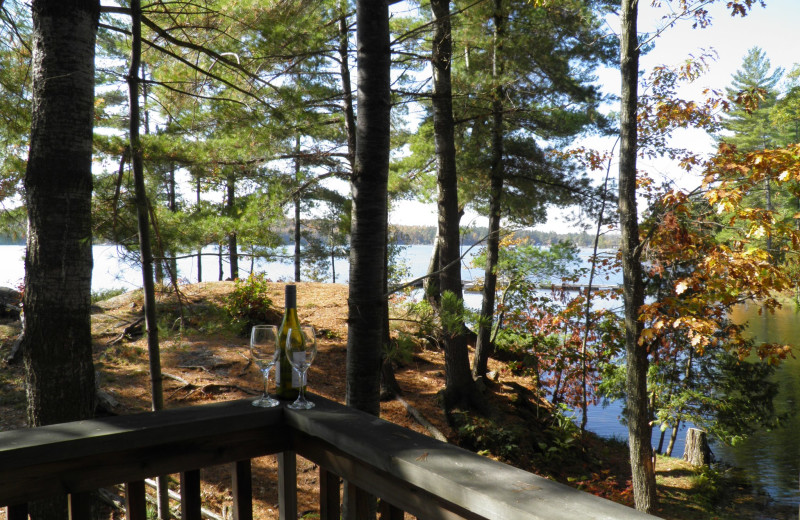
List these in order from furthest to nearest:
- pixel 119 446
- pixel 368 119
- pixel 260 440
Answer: pixel 368 119 → pixel 260 440 → pixel 119 446

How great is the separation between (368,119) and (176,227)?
13.5 feet

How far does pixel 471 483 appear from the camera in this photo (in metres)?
1.02

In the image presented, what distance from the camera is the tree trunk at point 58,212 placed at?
266 centimetres

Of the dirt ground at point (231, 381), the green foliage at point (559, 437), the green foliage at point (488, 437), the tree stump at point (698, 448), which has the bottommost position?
the tree stump at point (698, 448)

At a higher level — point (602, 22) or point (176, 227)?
point (602, 22)

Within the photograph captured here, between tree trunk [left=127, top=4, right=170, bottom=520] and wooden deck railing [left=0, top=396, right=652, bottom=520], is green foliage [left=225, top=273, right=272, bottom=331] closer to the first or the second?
tree trunk [left=127, top=4, right=170, bottom=520]

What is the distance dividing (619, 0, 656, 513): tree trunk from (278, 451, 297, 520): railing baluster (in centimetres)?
546

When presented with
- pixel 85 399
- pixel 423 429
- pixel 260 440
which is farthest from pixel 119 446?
pixel 423 429

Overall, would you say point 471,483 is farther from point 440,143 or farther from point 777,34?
point 777,34

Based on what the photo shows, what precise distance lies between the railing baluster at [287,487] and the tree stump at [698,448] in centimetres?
929

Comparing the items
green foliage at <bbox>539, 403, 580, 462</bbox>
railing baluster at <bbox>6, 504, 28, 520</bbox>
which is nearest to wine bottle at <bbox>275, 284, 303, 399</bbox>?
railing baluster at <bbox>6, 504, 28, 520</bbox>

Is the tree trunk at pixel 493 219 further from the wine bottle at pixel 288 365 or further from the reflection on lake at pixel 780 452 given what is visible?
the wine bottle at pixel 288 365

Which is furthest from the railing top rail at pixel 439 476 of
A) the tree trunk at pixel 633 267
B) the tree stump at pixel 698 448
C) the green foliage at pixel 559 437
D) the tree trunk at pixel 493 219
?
the tree stump at pixel 698 448

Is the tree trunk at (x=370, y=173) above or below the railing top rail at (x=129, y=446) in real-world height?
above
